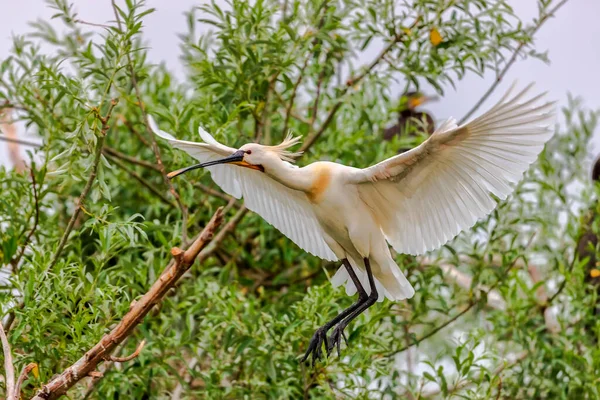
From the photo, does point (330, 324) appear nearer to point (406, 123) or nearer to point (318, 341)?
point (318, 341)

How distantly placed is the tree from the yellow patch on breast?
40cm

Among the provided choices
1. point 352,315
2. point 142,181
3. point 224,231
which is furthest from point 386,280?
point 142,181

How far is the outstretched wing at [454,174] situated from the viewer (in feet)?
7.43

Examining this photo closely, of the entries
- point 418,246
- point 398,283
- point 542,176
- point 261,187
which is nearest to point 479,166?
point 418,246

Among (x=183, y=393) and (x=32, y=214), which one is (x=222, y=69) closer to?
(x=32, y=214)

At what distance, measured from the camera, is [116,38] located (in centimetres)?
271

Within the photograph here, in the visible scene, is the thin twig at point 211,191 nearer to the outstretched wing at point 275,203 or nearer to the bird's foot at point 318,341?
the outstretched wing at point 275,203

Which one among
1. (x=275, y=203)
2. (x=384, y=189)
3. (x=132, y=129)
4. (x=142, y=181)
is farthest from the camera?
(x=132, y=129)

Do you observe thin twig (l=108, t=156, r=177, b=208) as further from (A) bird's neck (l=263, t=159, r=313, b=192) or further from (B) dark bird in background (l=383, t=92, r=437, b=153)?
(A) bird's neck (l=263, t=159, r=313, b=192)

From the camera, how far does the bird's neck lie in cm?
259

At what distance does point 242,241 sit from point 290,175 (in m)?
1.46

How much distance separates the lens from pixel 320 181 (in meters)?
2.58

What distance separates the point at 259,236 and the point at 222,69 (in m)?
0.85

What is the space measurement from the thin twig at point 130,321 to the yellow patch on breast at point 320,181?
0.95ft
